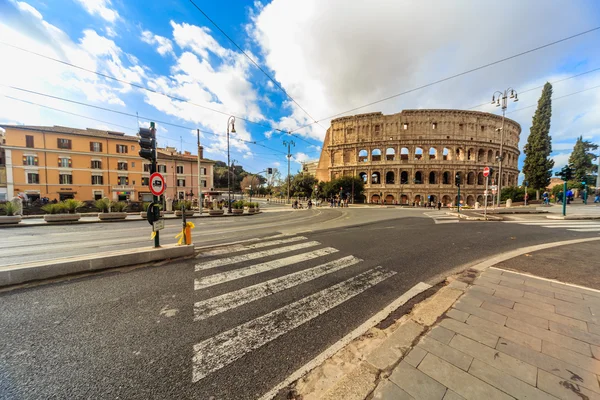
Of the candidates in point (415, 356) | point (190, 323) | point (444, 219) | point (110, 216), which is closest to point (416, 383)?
point (415, 356)

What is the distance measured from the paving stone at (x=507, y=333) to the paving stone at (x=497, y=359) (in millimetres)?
410

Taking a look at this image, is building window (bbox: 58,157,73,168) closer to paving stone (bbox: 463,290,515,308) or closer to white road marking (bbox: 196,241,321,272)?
white road marking (bbox: 196,241,321,272)

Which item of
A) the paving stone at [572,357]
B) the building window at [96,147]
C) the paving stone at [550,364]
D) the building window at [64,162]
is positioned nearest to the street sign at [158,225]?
the paving stone at [550,364]

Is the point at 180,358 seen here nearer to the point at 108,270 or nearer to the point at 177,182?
the point at 108,270

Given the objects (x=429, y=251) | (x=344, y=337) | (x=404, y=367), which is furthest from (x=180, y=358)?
(x=429, y=251)

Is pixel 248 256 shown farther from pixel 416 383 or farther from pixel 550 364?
pixel 550 364

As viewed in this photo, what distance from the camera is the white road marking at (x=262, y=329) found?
7.38ft

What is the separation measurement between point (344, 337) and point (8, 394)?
10.4 ft

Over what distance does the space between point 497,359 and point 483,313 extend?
3.44 ft

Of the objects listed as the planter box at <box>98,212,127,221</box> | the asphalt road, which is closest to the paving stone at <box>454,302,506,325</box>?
the asphalt road

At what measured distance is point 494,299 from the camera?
3406 mm

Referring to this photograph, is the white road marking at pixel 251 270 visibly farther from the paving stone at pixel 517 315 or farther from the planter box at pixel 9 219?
the planter box at pixel 9 219

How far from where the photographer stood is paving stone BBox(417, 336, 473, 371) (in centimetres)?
210

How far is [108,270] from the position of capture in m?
4.63
